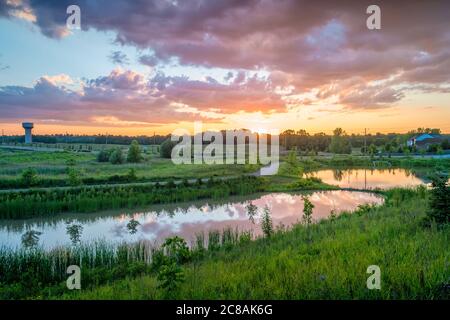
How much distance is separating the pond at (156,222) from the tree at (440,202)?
23.2 ft

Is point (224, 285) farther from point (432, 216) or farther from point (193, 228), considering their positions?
point (193, 228)

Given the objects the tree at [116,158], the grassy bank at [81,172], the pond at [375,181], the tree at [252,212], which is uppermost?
the tree at [116,158]

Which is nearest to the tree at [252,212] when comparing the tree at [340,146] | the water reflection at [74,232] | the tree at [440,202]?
the water reflection at [74,232]

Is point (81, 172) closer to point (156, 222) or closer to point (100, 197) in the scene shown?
point (100, 197)

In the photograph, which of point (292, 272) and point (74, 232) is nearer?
point (292, 272)

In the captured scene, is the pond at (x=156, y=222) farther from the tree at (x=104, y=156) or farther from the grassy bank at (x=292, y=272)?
the tree at (x=104, y=156)

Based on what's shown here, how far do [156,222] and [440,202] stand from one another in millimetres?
13076

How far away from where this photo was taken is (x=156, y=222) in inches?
659

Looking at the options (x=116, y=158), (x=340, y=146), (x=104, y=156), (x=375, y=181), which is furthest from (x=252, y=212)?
(x=340, y=146)

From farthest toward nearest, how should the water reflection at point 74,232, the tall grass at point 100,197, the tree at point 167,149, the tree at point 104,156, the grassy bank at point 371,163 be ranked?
1. the tree at point 167,149
2. the grassy bank at point 371,163
3. the tree at point 104,156
4. the tall grass at point 100,197
5. the water reflection at point 74,232

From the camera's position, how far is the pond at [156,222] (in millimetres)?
13500

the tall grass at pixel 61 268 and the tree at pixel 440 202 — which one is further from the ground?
the tree at pixel 440 202
